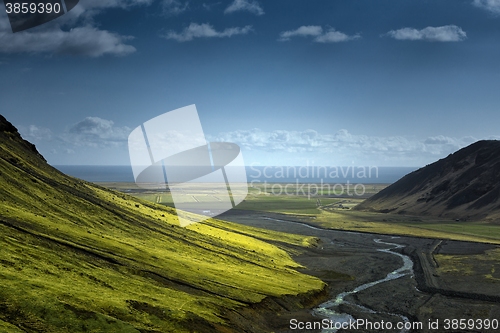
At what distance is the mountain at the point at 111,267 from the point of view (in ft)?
159

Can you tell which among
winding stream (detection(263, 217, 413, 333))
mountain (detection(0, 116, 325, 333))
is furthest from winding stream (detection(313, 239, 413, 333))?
mountain (detection(0, 116, 325, 333))

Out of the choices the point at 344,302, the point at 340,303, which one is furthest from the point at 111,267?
the point at 344,302

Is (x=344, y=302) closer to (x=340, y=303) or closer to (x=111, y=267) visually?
(x=340, y=303)

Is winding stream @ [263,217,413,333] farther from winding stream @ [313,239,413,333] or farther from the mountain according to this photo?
the mountain

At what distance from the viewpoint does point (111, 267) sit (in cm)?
6656

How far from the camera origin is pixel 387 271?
109438 millimetres

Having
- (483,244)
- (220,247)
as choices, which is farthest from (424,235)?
(220,247)

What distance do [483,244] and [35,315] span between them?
142 metres

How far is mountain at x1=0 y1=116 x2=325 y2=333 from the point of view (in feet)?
159

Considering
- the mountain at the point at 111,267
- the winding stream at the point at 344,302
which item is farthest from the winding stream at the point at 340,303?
the mountain at the point at 111,267

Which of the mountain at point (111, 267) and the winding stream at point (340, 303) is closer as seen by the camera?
the mountain at point (111, 267)

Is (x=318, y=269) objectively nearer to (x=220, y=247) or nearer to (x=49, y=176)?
(x=220, y=247)

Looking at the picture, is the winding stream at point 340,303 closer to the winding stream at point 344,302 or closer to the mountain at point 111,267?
the winding stream at point 344,302

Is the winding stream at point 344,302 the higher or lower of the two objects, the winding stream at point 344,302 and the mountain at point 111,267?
the lower
